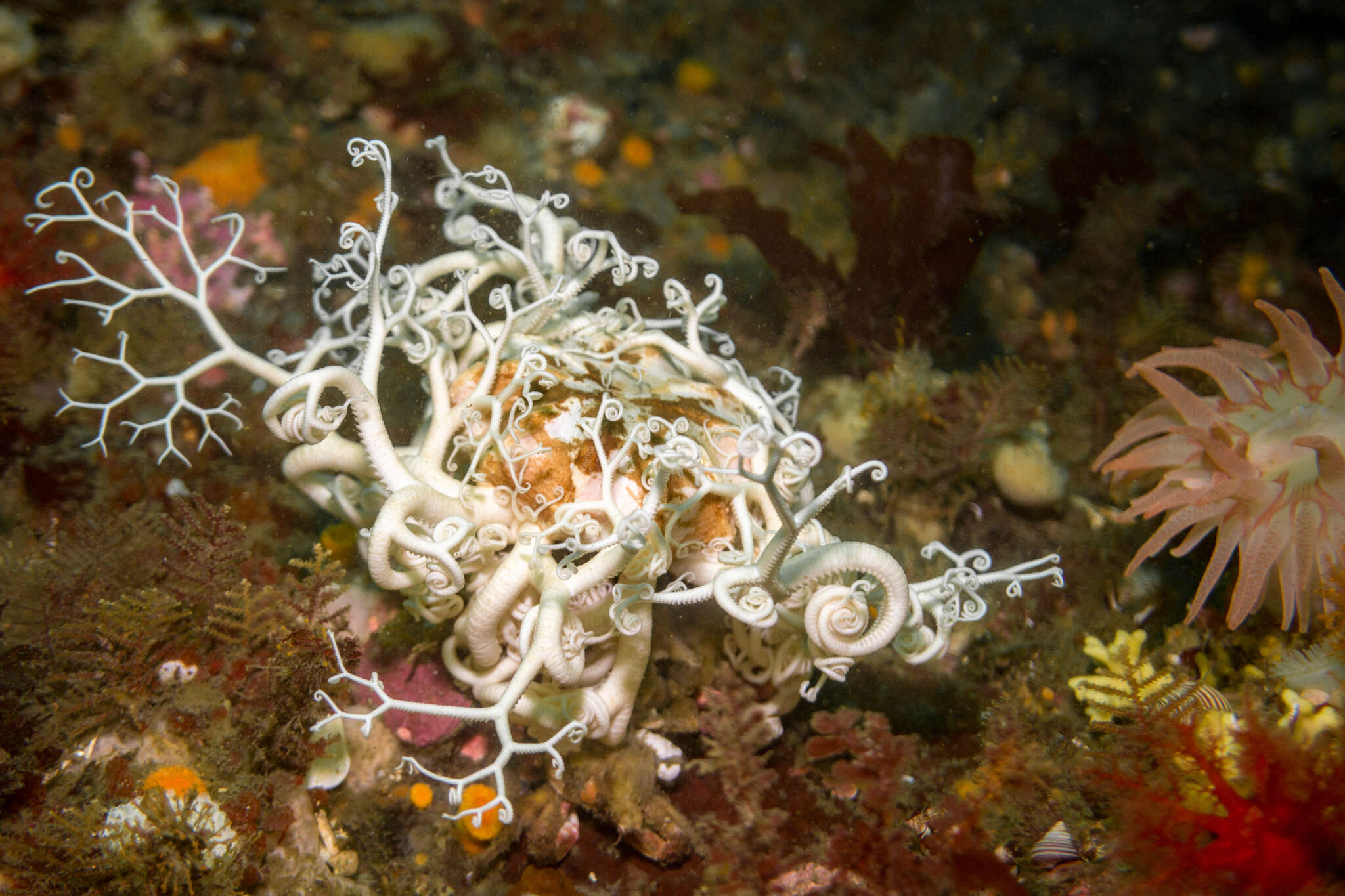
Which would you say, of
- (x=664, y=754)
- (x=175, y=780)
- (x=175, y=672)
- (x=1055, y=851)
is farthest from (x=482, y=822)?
(x=1055, y=851)

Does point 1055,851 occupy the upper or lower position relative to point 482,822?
upper

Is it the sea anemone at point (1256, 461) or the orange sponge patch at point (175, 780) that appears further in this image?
the sea anemone at point (1256, 461)

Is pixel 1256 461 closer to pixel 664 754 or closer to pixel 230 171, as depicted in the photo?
pixel 664 754

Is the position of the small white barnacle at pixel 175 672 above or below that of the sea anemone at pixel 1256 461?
below

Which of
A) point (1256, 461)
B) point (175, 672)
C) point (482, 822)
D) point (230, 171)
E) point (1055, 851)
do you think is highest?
point (1256, 461)

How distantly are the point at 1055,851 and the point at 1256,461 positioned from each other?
5.92 feet

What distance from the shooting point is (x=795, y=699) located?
8.66ft

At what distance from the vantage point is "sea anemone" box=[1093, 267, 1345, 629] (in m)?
2.48

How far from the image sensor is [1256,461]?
2.63 m

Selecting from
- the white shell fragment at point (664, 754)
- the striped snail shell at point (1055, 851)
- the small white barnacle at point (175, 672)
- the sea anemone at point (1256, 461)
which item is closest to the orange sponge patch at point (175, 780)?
the small white barnacle at point (175, 672)

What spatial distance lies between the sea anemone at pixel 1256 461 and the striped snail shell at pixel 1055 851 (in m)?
1.02

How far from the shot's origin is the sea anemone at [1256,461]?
248 centimetres

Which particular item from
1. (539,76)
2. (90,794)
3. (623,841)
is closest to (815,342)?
(539,76)

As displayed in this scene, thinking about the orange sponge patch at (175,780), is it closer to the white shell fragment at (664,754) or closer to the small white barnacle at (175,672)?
the small white barnacle at (175,672)
